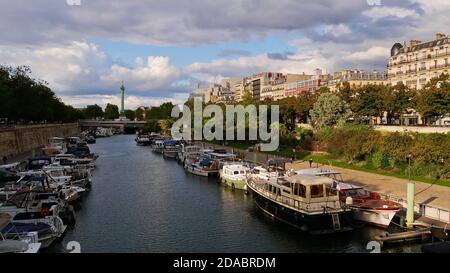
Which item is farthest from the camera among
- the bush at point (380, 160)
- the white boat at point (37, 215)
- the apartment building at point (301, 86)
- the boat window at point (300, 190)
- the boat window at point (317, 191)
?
the apartment building at point (301, 86)

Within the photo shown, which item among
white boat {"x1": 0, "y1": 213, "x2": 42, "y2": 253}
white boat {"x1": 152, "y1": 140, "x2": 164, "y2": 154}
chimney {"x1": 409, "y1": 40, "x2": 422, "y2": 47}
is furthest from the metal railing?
chimney {"x1": 409, "y1": 40, "x2": 422, "y2": 47}

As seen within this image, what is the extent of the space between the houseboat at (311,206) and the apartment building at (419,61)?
6201cm

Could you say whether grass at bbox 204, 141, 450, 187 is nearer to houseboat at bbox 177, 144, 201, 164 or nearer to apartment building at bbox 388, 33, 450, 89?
houseboat at bbox 177, 144, 201, 164

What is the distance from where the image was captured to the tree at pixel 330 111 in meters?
72.4

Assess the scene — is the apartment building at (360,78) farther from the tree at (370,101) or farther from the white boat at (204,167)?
the white boat at (204,167)

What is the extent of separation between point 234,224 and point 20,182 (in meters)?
18.8

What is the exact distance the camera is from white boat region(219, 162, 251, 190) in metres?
44.0

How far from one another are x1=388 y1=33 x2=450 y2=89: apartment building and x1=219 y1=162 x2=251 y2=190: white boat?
51.9 meters

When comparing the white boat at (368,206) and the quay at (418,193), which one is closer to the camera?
the quay at (418,193)

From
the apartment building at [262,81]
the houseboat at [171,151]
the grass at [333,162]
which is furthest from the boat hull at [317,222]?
the apartment building at [262,81]

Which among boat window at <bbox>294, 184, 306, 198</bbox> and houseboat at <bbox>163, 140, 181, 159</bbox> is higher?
boat window at <bbox>294, 184, 306, 198</bbox>

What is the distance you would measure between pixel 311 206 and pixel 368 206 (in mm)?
3725

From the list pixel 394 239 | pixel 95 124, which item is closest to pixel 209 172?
pixel 394 239
